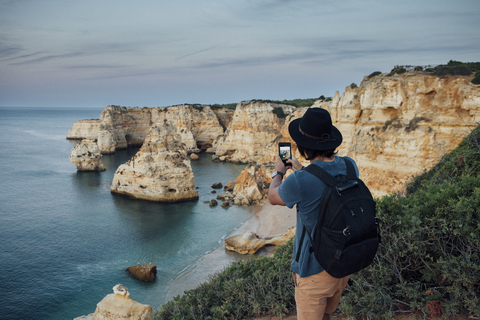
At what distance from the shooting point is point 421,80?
1516cm

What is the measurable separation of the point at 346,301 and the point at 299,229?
217 centimetres

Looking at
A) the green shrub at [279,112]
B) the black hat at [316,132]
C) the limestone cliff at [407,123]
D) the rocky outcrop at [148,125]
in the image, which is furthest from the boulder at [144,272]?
the rocky outcrop at [148,125]

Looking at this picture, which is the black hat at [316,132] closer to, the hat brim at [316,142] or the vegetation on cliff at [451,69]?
the hat brim at [316,142]

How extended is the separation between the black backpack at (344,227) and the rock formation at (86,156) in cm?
4510

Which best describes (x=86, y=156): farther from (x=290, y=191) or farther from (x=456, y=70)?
(x=290, y=191)

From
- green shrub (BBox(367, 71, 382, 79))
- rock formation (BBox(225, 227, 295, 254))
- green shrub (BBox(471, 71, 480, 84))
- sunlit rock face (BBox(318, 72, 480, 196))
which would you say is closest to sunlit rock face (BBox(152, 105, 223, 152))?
rock formation (BBox(225, 227, 295, 254))

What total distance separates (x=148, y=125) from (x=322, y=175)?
72.1 m

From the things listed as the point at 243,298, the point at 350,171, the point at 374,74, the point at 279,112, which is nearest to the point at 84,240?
the point at 243,298

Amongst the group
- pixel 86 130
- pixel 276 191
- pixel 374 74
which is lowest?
pixel 86 130

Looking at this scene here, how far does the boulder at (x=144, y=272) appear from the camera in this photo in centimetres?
1562

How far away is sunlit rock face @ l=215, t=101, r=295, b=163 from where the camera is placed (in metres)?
53.7

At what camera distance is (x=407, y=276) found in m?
4.60

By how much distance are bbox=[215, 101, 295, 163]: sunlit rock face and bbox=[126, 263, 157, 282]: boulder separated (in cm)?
3750

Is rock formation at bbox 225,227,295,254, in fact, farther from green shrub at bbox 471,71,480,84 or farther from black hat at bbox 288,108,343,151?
black hat at bbox 288,108,343,151
